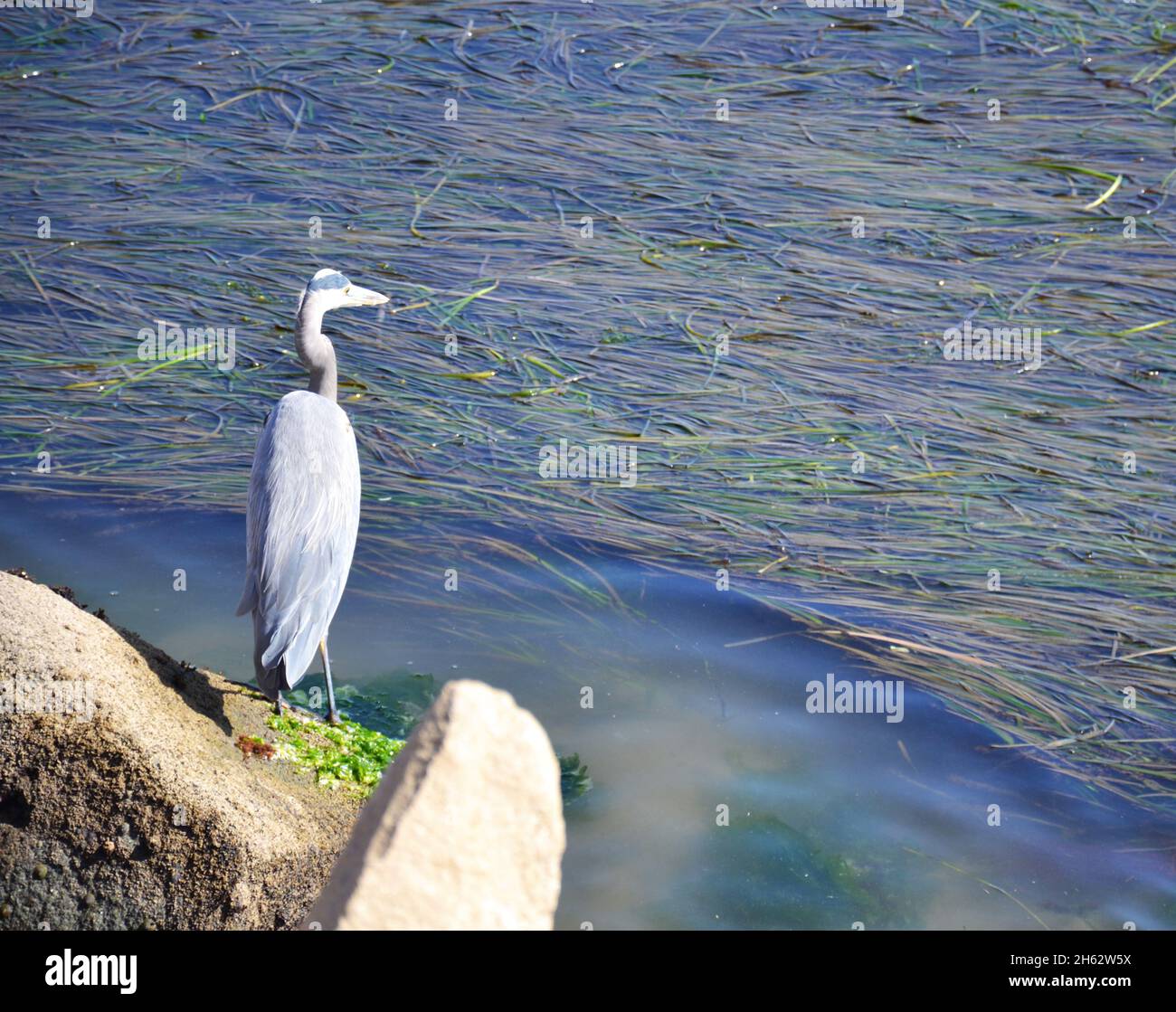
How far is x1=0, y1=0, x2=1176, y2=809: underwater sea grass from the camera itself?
4852 mm

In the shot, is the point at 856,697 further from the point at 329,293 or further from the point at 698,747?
the point at 329,293

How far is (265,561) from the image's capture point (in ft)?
12.2

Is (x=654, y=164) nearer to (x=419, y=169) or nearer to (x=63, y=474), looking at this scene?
(x=419, y=169)

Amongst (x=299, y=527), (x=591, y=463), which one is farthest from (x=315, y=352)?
(x=591, y=463)

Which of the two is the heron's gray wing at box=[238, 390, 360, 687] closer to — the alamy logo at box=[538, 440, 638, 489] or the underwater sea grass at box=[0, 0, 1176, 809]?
the underwater sea grass at box=[0, 0, 1176, 809]

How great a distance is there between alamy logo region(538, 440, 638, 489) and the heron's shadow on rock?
205cm

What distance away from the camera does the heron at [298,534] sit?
3631 mm

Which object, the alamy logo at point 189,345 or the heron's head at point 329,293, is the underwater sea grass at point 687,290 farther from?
the heron's head at point 329,293

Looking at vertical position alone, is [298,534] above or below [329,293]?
below

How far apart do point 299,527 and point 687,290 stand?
2998 mm

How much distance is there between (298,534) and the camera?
12.5 feet

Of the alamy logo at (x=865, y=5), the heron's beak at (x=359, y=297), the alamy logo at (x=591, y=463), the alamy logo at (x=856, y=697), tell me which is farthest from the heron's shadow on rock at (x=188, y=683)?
the alamy logo at (x=865, y=5)

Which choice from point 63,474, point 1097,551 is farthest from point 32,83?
point 1097,551

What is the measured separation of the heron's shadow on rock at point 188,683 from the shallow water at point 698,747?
66cm
